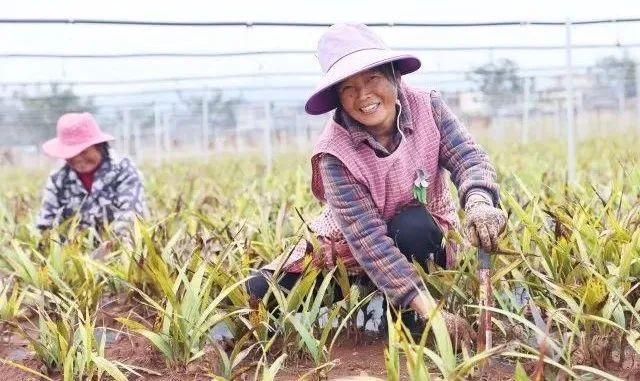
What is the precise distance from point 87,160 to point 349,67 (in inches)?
81.4

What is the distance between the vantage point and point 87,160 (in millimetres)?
3766

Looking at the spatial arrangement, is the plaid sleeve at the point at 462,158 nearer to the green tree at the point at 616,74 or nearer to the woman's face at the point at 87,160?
the woman's face at the point at 87,160

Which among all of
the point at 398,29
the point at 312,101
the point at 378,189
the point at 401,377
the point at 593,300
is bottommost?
the point at 401,377

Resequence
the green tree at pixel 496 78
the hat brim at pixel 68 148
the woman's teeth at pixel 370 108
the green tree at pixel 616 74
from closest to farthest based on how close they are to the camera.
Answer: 1. the woman's teeth at pixel 370 108
2. the hat brim at pixel 68 148
3. the green tree at pixel 496 78
4. the green tree at pixel 616 74

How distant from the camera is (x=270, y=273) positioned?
7.66ft

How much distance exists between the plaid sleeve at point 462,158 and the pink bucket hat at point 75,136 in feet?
6.00

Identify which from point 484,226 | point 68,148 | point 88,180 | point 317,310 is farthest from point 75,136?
point 484,226

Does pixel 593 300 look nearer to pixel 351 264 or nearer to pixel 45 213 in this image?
pixel 351 264

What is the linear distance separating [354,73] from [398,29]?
4.00m

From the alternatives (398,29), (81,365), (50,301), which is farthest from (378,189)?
(398,29)

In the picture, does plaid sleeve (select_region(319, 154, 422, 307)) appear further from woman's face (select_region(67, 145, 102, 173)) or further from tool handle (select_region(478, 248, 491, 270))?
woman's face (select_region(67, 145, 102, 173))

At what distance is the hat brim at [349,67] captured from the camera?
2.02 metres

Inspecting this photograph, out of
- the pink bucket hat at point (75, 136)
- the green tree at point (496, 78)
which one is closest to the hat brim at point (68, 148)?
the pink bucket hat at point (75, 136)

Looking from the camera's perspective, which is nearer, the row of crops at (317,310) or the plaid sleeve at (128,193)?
the row of crops at (317,310)
